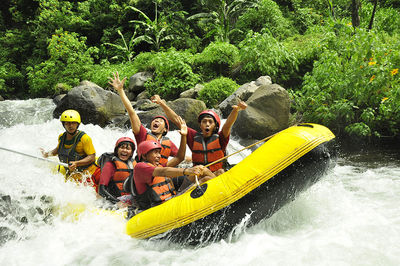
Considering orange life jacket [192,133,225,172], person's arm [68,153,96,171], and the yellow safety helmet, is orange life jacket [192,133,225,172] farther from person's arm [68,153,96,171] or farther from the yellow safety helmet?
the yellow safety helmet

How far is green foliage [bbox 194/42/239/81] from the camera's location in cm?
1143

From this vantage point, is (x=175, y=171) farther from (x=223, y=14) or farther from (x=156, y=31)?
(x=156, y=31)

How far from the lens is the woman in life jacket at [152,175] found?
2939 mm

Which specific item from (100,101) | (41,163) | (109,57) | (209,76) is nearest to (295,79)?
(209,76)

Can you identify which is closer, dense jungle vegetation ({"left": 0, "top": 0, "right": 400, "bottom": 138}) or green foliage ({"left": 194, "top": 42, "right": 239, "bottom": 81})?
dense jungle vegetation ({"left": 0, "top": 0, "right": 400, "bottom": 138})

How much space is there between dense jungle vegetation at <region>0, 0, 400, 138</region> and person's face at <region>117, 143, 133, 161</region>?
4.69 meters

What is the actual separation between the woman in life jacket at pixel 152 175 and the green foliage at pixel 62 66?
41.7 ft

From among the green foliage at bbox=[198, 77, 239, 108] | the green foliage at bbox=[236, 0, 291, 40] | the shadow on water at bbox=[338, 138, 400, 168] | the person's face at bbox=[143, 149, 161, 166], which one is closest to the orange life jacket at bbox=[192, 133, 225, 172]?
the person's face at bbox=[143, 149, 161, 166]

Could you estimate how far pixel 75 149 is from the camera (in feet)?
13.8

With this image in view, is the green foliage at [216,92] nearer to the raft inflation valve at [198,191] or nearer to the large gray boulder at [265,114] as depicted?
the large gray boulder at [265,114]

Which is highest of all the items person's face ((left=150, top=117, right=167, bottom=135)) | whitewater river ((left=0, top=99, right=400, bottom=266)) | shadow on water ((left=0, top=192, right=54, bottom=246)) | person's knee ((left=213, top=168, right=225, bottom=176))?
person's face ((left=150, top=117, right=167, bottom=135))

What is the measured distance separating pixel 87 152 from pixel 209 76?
7.91 metres

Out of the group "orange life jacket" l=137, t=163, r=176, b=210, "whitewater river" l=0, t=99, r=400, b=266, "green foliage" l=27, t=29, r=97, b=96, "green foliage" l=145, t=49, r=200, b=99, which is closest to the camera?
"whitewater river" l=0, t=99, r=400, b=266

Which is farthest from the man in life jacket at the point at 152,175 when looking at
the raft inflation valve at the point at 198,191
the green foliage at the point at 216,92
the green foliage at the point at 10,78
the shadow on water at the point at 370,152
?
the green foliage at the point at 10,78
